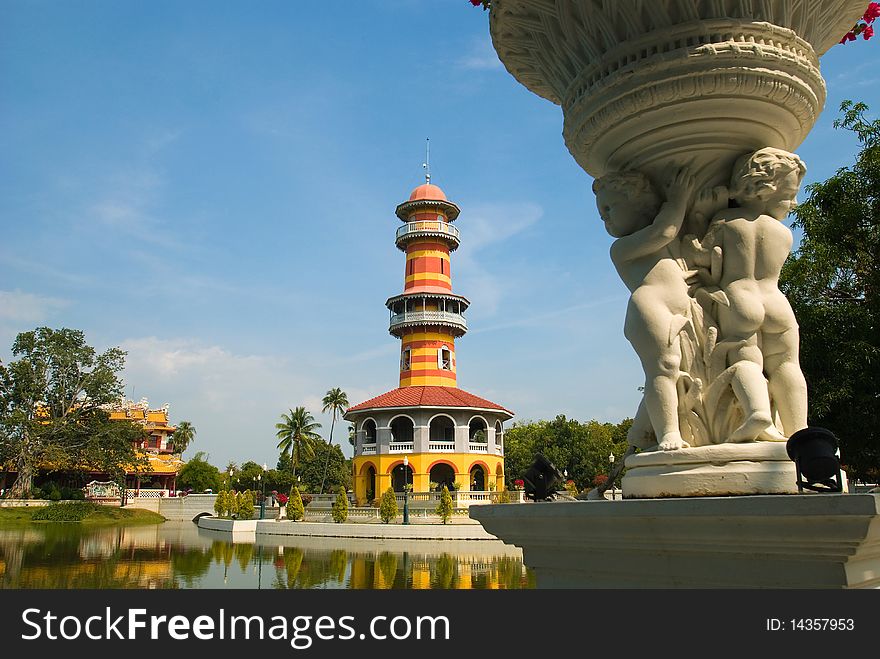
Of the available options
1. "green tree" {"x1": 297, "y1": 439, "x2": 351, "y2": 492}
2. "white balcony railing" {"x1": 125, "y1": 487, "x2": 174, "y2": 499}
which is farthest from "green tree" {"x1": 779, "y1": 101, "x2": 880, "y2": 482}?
"green tree" {"x1": 297, "y1": 439, "x2": 351, "y2": 492}

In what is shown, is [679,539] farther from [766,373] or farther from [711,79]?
[711,79]

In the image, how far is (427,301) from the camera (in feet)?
128

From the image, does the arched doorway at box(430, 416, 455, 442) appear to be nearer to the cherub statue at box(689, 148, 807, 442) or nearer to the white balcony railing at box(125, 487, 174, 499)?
the white balcony railing at box(125, 487, 174, 499)

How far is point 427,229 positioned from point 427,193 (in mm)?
2867

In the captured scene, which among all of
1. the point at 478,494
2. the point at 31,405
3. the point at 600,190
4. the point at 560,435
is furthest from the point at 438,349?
the point at 600,190

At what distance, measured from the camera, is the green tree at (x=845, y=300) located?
8.70 meters

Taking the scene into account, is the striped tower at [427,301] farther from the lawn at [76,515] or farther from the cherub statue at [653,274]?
the cherub statue at [653,274]

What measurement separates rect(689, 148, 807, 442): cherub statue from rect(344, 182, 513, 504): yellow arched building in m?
32.8

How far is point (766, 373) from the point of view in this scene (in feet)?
10.7


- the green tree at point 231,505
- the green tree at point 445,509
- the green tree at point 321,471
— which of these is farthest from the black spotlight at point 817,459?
the green tree at point 321,471

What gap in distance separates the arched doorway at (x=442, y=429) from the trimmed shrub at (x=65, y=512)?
18.9 m

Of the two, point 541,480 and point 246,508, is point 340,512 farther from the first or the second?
point 541,480

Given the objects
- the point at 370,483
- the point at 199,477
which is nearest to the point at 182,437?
the point at 199,477

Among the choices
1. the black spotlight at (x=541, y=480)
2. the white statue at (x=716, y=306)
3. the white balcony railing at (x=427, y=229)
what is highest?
the white balcony railing at (x=427, y=229)
